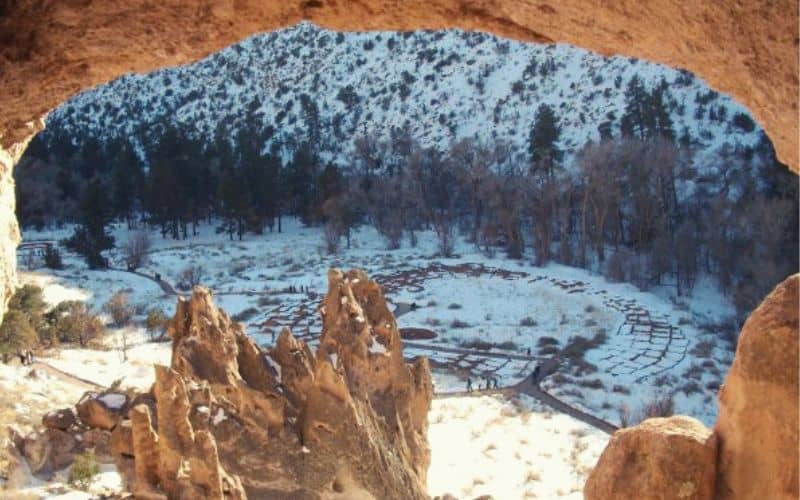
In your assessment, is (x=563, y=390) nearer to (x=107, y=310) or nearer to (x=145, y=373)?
(x=145, y=373)

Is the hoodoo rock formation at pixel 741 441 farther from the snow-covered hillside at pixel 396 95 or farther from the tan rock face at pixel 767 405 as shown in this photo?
the snow-covered hillside at pixel 396 95

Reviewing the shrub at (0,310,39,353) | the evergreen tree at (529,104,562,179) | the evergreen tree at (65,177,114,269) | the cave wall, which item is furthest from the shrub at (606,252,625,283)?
the cave wall

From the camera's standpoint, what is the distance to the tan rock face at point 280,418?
7.57 metres

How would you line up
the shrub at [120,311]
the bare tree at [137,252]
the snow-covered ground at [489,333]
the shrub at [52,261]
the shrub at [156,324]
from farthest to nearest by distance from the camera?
the bare tree at [137,252] → the shrub at [52,261] → the shrub at [120,311] → the shrub at [156,324] → the snow-covered ground at [489,333]

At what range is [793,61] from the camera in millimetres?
2385

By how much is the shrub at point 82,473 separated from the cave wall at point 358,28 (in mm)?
7959

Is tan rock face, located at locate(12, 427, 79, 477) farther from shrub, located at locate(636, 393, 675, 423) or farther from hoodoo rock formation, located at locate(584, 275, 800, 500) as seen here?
shrub, located at locate(636, 393, 675, 423)

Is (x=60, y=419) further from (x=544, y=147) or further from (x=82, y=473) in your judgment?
(x=544, y=147)

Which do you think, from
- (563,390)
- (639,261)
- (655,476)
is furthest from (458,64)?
(655,476)

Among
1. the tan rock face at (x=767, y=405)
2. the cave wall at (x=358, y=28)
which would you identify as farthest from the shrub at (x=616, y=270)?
the cave wall at (x=358, y=28)

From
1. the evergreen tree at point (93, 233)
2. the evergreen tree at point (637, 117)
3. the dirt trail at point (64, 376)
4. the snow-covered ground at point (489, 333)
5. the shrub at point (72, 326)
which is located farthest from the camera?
the evergreen tree at point (637, 117)

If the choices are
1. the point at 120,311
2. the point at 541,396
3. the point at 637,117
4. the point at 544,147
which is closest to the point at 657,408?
the point at 541,396

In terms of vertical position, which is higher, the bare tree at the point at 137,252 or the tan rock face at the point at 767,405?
the tan rock face at the point at 767,405

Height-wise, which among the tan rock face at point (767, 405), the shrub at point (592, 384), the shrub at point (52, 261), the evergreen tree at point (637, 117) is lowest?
the shrub at point (592, 384)
